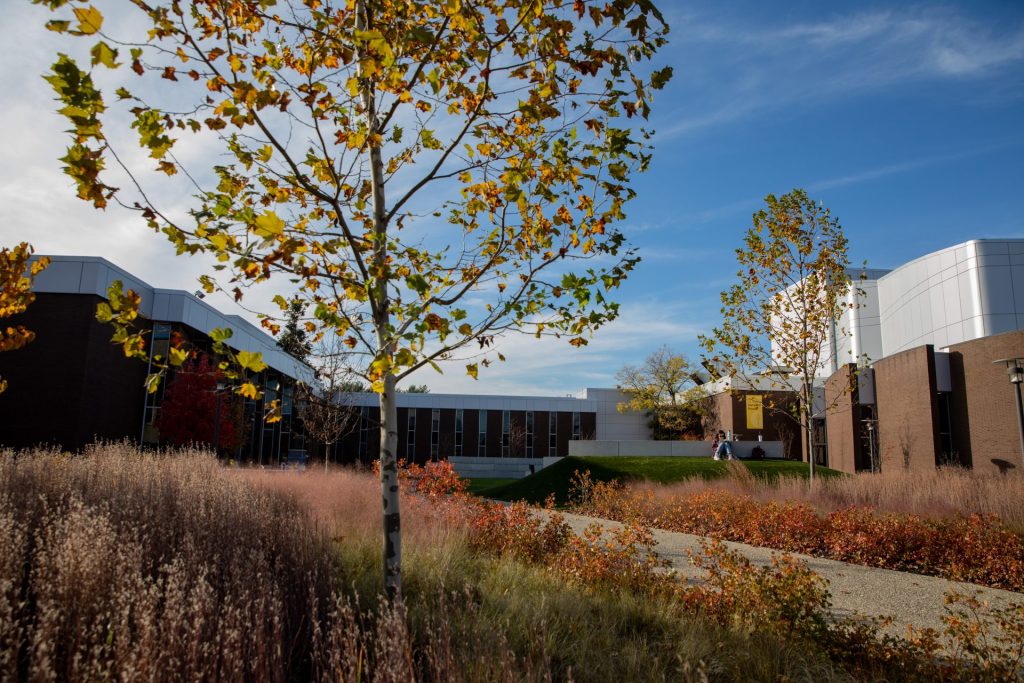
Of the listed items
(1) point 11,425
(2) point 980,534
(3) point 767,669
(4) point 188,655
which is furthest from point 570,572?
(1) point 11,425

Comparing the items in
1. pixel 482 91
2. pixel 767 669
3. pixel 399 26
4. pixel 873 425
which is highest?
pixel 399 26

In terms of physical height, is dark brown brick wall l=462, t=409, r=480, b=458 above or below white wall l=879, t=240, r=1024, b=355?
below

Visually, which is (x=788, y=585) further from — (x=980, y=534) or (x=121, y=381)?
(x=121, y=381)

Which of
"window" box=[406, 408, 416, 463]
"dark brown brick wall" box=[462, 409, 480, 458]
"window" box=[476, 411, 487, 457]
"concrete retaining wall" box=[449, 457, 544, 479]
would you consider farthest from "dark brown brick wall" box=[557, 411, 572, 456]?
"window" box=[406, 408, 416, 463]

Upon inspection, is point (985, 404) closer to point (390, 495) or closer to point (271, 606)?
point (390, 495)

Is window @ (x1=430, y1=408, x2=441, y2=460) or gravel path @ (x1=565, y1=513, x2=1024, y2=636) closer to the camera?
gravel path @ (x1=565, y1=513, x2=1024, y2=636)

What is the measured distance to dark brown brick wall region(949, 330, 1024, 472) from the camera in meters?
20.9

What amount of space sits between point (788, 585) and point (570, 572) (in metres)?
2.10

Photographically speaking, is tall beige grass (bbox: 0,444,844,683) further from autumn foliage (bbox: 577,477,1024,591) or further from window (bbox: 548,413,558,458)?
window (bbox: 548,413,558,458)

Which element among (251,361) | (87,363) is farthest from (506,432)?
(251,361)

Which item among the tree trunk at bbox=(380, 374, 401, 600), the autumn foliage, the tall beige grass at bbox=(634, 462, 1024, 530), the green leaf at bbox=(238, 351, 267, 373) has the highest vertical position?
the green leaf at bbox=(238, 351, 267, 373)

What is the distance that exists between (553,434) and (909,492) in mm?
40002

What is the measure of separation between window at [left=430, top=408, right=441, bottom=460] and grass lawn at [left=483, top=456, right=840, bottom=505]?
26.0 m

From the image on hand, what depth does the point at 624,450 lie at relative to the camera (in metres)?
31.0
